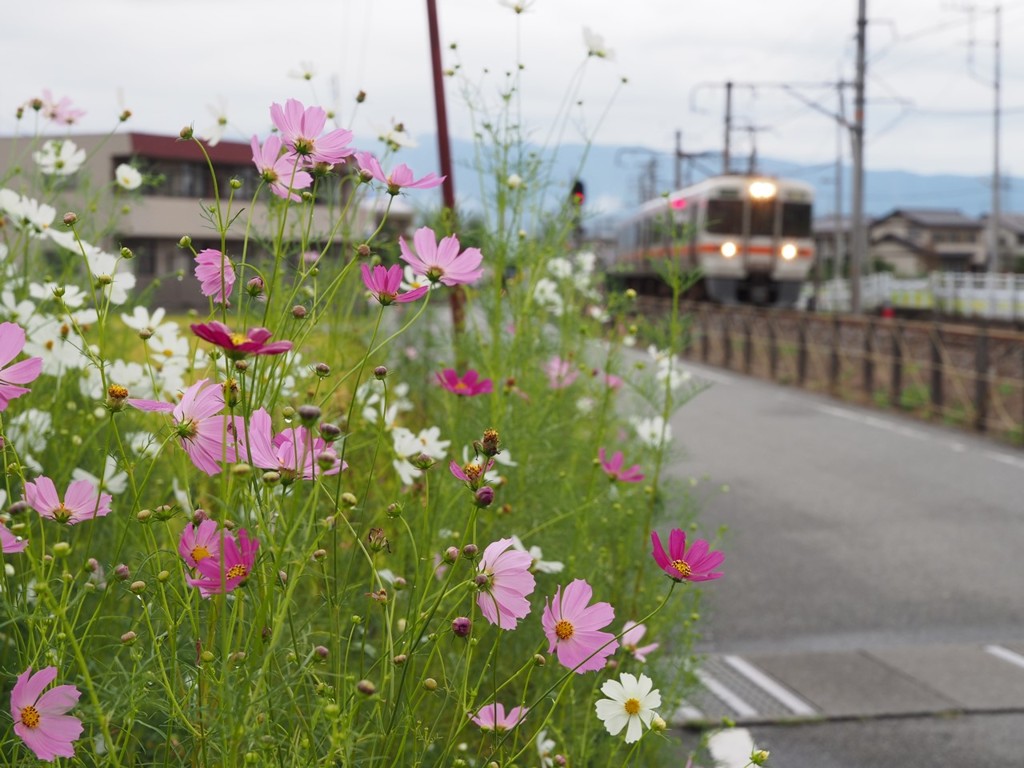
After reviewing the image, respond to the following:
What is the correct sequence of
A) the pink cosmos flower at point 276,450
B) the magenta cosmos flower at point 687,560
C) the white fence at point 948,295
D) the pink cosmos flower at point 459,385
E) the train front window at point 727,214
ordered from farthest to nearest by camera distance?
the white fence at point 948,295 → the train front window at point 727,214 → the pink cosmos flower at point 459,385 → the magenta cosmos flower at point 687,560 → the pink cosmos flower at point 276,450

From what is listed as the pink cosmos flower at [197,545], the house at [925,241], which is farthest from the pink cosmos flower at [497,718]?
the house at [925,241]

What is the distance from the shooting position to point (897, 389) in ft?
46.2

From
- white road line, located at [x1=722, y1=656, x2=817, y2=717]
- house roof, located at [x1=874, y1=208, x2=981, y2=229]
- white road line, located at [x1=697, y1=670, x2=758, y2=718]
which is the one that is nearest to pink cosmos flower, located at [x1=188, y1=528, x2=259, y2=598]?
white road line, located at [x1=697, y1=670, x2=758, y2=718]

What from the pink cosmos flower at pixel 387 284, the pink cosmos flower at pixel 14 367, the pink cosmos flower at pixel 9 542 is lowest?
the pink cosmos flower at pixel 9 542

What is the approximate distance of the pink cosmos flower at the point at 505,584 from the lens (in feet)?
4.31

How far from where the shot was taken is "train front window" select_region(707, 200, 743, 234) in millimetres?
23391

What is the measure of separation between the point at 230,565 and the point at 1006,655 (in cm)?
488

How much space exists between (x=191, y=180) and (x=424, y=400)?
40760mm

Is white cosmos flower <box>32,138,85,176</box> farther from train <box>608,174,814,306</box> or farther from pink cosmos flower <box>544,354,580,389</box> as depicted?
train <box>608,174,814,306</box>

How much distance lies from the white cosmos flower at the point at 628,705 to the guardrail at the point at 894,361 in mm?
7925

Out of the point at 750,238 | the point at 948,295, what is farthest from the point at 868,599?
the point at 948,295

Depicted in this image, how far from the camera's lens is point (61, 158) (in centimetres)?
302

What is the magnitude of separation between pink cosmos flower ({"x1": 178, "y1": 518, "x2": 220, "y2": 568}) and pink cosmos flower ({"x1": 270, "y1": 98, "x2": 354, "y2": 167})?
420mm

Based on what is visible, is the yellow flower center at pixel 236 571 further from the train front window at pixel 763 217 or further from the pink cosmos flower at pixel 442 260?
the train front window at pixel 763 217
